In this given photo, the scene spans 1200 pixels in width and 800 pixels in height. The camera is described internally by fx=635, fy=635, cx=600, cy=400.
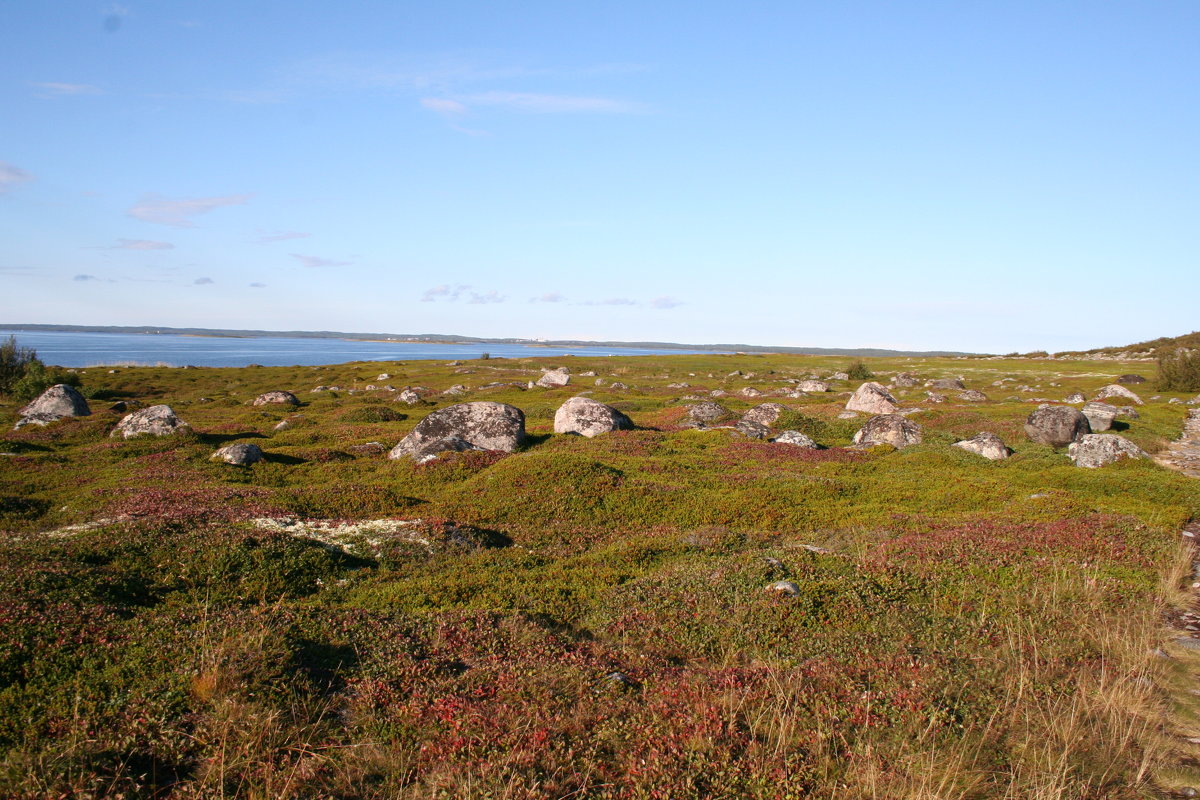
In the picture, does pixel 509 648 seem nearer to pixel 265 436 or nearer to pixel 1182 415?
pixel 265 436

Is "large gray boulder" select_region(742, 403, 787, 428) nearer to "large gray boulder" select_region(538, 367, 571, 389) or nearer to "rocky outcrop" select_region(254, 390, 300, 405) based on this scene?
"large gray boulder" select_region(538, 367, 571, 389)

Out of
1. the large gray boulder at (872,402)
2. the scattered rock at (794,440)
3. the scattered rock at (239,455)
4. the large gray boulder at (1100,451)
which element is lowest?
the scattered rock at (239,455)

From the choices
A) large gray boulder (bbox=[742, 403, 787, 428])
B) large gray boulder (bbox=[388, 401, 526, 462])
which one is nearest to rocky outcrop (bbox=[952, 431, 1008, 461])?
large gray boulder (bbox=[742, 403, 787, 428])

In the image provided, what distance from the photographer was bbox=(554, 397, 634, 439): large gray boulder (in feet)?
117

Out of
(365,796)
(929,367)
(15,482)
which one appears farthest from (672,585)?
(929,367)

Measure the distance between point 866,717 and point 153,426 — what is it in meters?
37.2

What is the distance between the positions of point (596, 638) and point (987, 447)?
27.2 metres

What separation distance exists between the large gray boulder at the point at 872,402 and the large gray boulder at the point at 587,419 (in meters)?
22.4

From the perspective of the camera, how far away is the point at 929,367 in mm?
103938

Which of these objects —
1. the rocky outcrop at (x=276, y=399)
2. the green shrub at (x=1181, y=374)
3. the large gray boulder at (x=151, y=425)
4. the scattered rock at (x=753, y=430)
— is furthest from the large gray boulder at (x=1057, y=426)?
the rocky outcrop at (x=276, y=399)

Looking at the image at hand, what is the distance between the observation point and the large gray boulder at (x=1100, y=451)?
27438 mm

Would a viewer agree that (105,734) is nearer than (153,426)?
Yes

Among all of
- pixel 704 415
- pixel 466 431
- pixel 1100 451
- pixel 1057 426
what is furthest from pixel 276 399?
pixel 1100 451

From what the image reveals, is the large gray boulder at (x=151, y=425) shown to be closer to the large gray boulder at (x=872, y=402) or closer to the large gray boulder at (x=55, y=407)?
the large gray boulder at (x=55, y=407)
